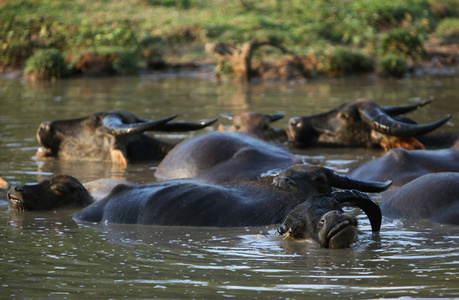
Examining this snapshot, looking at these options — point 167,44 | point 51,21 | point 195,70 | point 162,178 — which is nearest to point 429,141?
point 162,178

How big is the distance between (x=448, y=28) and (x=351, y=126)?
20765 mm

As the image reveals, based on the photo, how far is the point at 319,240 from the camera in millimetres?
5582

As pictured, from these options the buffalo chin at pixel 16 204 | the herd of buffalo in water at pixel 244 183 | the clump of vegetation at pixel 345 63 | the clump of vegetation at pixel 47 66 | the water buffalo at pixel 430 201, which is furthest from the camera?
the clump of vegetation at pixel 47 66

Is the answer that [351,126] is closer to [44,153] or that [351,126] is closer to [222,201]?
[44,153]

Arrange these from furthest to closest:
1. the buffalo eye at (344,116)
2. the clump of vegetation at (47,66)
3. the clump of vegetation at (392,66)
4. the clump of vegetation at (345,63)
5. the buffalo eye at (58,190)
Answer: the clump of vegetation at (47,66)
the clump of vegetation at (345,63)
the clump of vegetation at (392,66)
the buffalo eye at (344,116)
the buffalo eye at (58,190)

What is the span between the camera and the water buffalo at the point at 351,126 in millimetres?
11016

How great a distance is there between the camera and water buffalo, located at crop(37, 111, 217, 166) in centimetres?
1058

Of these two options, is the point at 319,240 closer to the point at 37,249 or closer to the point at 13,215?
the point at 37,249

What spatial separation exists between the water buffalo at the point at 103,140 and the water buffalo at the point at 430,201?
4.11m

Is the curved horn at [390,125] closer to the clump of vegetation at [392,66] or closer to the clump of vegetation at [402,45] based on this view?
the clump of vegetation at [392,66]

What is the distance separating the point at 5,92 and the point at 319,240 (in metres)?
17.7

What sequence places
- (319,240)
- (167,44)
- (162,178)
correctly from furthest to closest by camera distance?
(167,44)
(162,178)
(319,240)

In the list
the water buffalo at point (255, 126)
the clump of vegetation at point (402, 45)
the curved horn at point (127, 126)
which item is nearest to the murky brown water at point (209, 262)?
the curved horn at point (127, 126)

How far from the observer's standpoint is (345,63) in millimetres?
24703
